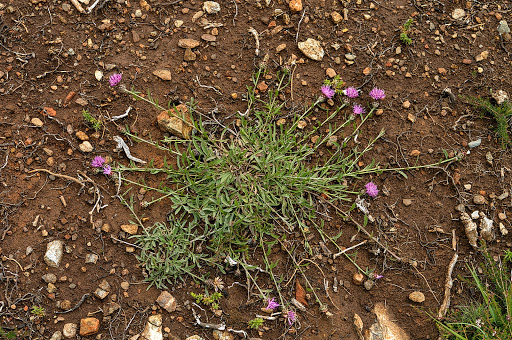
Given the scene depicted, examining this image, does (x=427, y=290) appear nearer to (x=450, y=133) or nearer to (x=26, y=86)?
(x=450, y=133)

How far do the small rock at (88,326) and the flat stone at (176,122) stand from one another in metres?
1.50

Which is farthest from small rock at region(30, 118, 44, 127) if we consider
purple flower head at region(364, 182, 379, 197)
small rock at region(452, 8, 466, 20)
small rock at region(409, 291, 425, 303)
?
small rock at region(452, 8, 466, 20)

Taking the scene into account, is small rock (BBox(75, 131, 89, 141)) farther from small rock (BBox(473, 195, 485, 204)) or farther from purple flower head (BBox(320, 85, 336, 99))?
small rock (BBox(473, 195, 485, 204))

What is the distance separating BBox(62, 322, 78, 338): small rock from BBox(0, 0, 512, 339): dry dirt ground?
3cm

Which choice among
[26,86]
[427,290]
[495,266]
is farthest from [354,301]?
[26,86]

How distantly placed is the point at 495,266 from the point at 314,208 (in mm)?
1501

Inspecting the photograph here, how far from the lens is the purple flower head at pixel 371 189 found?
3.38m

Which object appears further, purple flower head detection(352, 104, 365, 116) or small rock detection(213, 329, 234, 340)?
purple flower head detection(352, 104, 365, 116)

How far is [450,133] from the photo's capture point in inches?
144

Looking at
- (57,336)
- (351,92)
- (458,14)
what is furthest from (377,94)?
(57,336)

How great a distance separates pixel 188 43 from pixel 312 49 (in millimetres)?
1097

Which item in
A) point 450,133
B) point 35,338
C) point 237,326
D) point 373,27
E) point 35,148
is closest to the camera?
point 35,338

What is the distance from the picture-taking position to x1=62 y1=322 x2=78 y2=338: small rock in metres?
2.83

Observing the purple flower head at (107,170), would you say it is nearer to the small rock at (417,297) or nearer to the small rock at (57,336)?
the small rock at (57,336)
